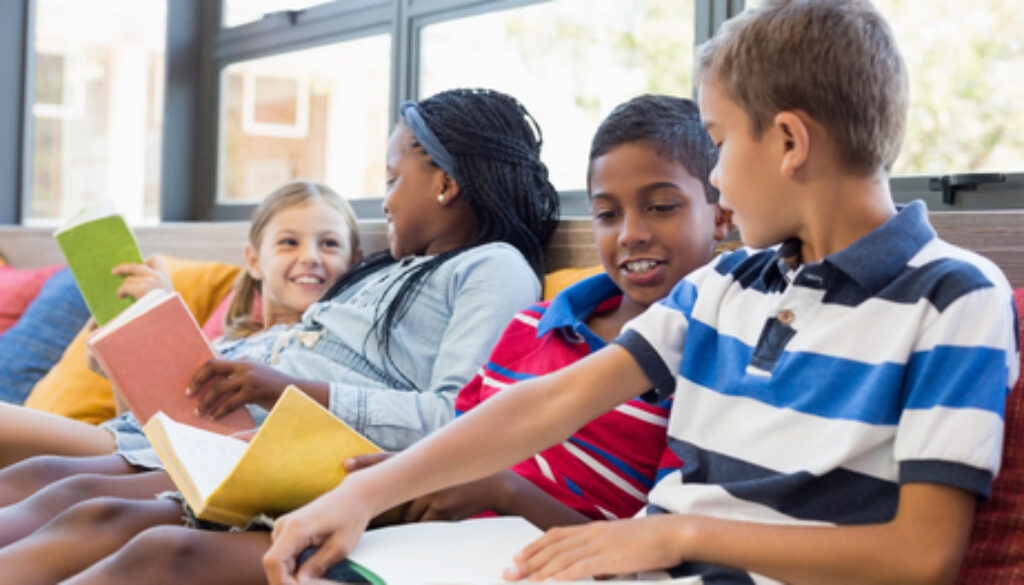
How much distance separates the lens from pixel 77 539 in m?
1.13

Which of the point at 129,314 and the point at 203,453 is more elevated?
the point at 129,314

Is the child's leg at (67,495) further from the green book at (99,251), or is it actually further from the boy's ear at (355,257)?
the boy's ear at (355,257)

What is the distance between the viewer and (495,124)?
1812 millimetres

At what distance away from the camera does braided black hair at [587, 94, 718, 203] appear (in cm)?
131

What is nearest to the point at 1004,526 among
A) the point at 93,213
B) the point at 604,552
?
the point at 604,552

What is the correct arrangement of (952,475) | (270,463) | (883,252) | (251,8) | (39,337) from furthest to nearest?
1. (251,8)
2. (39,337)
3. (270,463)
4. (883,252)
5. (952,475)

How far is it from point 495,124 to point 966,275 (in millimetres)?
1079

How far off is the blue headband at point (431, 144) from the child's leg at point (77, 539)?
790mm

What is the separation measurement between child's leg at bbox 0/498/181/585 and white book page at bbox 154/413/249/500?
0.40 feet

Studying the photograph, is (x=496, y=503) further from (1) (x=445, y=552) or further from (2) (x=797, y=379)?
(2) (x=797, y=379)

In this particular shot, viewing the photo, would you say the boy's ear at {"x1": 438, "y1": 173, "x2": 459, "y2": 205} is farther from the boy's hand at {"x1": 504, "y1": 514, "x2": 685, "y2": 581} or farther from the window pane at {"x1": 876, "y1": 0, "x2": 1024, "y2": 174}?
the boy's hand at {"x1": 504, "y1": 514, "x2": 685, "y2": 581}

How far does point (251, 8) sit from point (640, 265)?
2348 mm

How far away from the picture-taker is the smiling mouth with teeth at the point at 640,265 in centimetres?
130

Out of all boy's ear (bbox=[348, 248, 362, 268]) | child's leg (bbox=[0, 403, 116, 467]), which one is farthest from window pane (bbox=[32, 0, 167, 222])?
child's leg (bbox=[0, 403, 116, 467])
